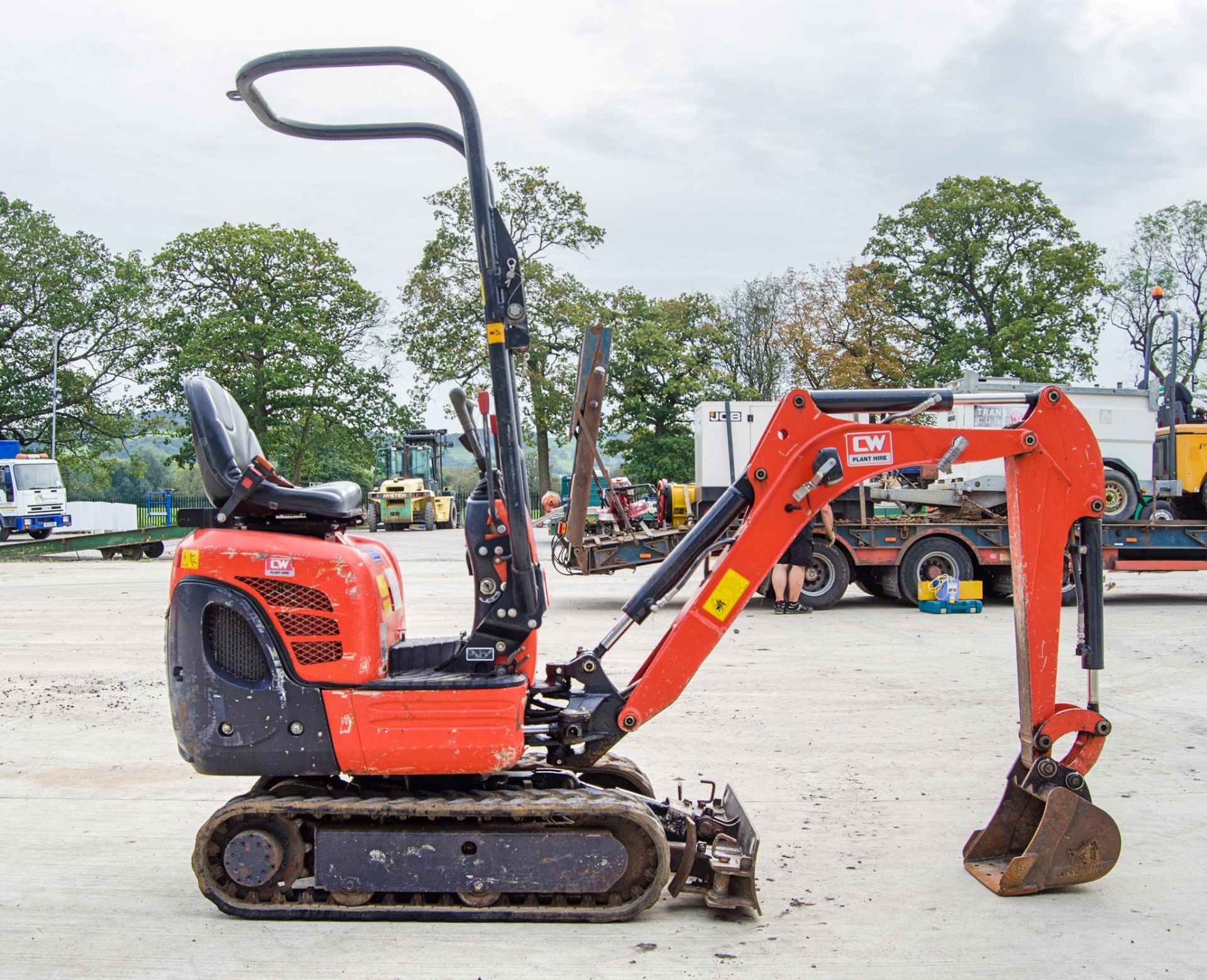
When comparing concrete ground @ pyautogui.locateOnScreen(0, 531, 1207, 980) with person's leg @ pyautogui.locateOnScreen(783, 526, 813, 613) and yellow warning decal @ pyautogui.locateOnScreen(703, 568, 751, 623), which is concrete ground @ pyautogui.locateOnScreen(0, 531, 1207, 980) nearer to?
yellow warning decal @ pyautogui.locateOnScreen(703, 568, 751, 623)

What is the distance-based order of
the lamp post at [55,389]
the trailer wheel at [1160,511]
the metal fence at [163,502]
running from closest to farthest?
the trailer wheel at [1160,511]
the lamp post at [55,389]
the metal fence at [163,502]

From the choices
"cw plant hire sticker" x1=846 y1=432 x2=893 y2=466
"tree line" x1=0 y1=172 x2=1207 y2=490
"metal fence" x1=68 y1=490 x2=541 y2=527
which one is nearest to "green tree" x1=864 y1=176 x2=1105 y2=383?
"tree line" x1=0 y1=172 x2=1207 y2=490

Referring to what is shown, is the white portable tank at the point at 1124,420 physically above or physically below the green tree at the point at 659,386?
below

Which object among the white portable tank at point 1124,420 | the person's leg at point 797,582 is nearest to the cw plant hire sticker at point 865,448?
the person's leg at point 797,582

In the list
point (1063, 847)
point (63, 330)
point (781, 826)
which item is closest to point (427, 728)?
point (781, 826)

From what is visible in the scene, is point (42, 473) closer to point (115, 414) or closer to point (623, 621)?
point (115, 414)

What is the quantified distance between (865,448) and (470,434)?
5.52 ft

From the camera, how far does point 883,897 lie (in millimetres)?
4398

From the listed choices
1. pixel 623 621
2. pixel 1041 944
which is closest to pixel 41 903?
pixel 623 621

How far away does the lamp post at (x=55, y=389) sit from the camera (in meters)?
37.2

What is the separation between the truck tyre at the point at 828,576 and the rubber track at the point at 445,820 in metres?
9.87

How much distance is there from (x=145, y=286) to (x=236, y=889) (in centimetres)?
4320

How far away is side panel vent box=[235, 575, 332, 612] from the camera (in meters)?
4.20

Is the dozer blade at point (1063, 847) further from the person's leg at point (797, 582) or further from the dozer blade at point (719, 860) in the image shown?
the person's leg at point (797, 582)
